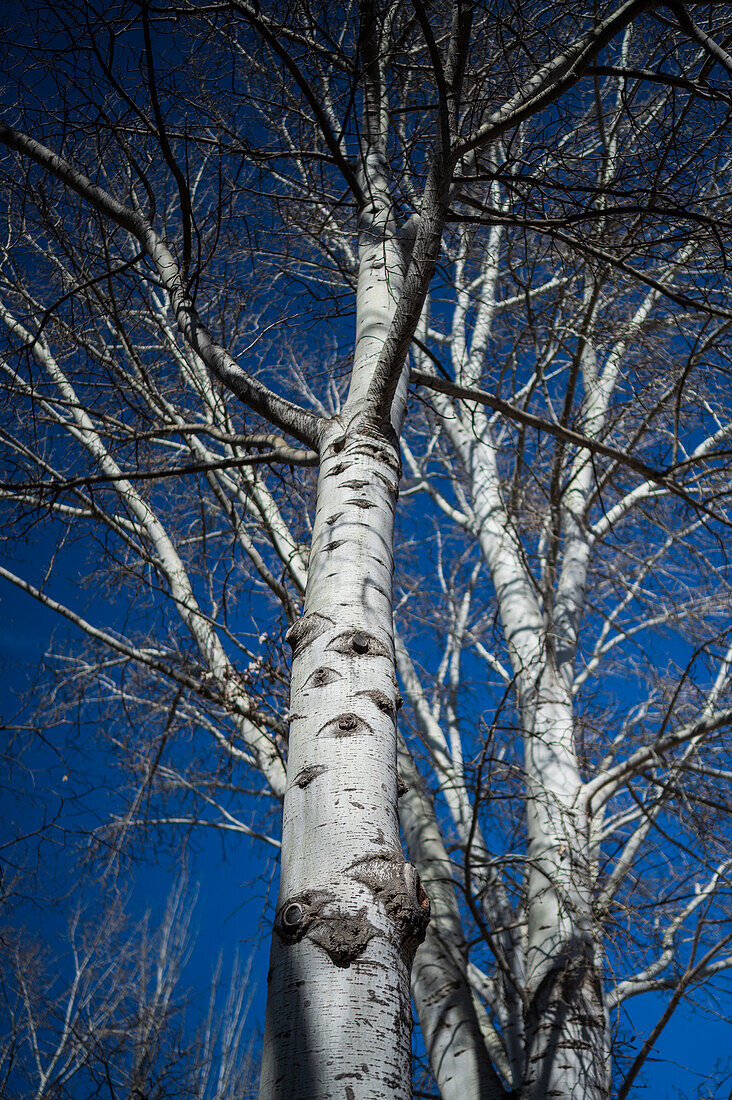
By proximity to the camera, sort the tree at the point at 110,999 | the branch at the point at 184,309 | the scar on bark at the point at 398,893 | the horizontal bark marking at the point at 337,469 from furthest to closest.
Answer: the tree at the point at 110,999 → the branch at the point at 184,309 → the horizontal bark marking at the point at 337,469 → the scar on bark at the point at 398,893

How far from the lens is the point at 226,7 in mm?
2352

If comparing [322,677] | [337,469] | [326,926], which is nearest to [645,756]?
[337,469]

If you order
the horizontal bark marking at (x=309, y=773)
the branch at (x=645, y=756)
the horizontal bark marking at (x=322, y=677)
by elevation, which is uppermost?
the branch at (x=645, y=756)

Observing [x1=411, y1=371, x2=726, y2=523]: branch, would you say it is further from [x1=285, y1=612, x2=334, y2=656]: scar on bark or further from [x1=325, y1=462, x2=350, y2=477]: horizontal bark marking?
[x1=285, y1=612, x2=334, y2=656]: scar on bark

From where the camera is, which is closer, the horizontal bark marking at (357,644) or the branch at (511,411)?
the horizontal bark marking at (357,644)

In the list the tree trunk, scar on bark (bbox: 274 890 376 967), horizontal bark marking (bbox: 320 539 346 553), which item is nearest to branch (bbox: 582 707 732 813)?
the tree trunk

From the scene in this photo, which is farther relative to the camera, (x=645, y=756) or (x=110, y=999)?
(x=110, y=999)

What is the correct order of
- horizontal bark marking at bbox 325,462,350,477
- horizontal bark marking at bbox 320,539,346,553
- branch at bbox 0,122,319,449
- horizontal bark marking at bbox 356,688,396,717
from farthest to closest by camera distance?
branch at bbox 0,122,319,449 → horizontal bark marking at bbox 325,462,350,477 → horizontal bark marking at bbox 320,539,346,553 → horizontal bark marking at bbox 356,688,396,717

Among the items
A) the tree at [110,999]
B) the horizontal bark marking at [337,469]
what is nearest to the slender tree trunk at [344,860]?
the horizontal bark marking at [337,469]

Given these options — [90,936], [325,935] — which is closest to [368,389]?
[325,935]

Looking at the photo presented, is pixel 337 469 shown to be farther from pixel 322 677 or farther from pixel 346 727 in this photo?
pixel 346 727

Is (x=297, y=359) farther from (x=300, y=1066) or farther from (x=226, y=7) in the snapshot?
(x=300, y=1066)

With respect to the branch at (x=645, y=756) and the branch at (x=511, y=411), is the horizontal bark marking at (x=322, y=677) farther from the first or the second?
the branch at (x=645, y=756)

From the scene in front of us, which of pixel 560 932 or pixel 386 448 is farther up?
pixel 386 448
